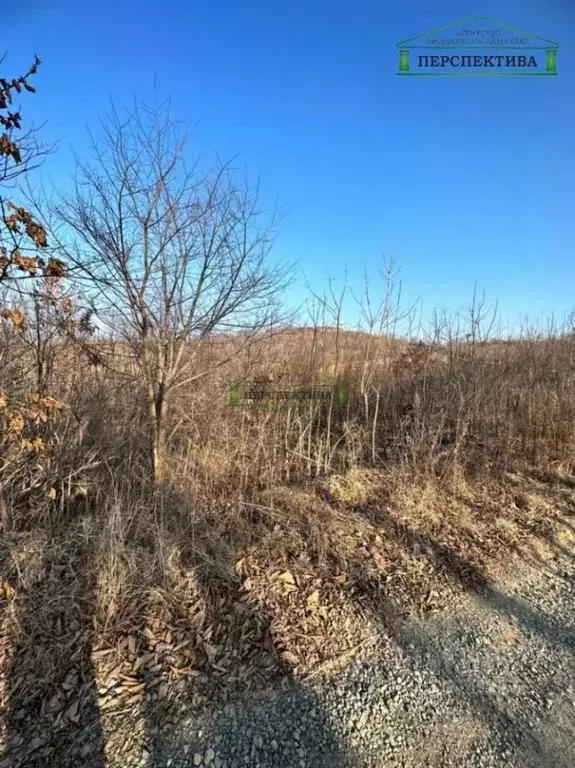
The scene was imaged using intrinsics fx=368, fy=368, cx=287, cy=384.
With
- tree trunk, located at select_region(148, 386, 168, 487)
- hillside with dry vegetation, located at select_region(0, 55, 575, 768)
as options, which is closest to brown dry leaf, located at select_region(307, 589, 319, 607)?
hillside with dry vegetation, located at select_region(0, 55, 575, 768)

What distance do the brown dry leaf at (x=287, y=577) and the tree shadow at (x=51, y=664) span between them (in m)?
1.07

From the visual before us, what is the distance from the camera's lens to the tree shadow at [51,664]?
1.45 metres

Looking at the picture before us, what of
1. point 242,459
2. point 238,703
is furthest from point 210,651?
point 242,459

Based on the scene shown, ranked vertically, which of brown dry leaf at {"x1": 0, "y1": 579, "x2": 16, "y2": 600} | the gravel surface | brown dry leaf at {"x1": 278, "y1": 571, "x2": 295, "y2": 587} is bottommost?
the gravel surface

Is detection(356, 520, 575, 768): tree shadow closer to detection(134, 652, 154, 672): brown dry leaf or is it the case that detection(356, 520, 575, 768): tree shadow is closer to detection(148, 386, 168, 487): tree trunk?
detection(134, 652, 154, 672): brown dry leaf

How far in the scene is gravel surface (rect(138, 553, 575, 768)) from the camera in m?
1.42

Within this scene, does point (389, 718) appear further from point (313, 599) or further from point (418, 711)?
point (313, 599)

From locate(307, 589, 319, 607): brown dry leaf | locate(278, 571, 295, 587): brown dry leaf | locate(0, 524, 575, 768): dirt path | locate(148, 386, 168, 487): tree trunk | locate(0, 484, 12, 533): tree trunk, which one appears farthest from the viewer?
locate(148, 386, 168, 487): tree trunk

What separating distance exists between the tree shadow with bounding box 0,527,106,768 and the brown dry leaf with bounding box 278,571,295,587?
3.51 feet

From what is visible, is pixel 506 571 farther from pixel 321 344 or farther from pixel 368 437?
pixel 321 344

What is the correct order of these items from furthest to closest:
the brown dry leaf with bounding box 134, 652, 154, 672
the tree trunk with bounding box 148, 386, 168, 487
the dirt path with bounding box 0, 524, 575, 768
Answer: the tree trunk with bounding box 148, 386, 168, 487, the brown dry leaf with bounding box 134, 652, 154, 672, the dirt path with bounding box 0, 524, 575, 768

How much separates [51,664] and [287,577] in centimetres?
126

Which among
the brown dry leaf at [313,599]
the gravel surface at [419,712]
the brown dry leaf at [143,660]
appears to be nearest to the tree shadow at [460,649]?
the gravel surface at [419,712]

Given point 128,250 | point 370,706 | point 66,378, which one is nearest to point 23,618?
point 370,706
